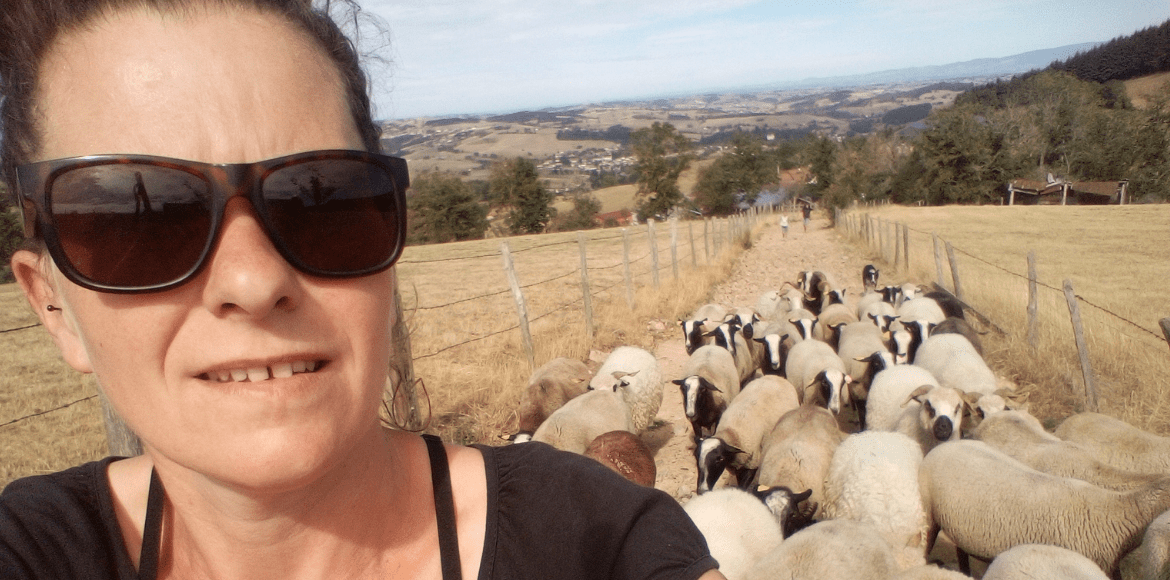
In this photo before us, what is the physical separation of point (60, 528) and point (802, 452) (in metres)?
5.20

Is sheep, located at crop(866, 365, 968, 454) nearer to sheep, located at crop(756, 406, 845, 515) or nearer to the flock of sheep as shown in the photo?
the flock of sheep

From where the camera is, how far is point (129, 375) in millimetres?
857

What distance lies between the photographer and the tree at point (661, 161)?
5412 cm

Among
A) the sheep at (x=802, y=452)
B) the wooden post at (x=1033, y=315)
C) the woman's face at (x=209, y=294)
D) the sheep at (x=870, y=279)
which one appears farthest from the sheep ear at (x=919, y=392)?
the sheep at (x=870, y=279)

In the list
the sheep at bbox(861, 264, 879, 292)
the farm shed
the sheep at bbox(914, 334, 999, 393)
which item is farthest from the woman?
the farm shed

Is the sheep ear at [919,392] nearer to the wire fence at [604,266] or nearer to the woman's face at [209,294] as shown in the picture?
the wire fence at [604,266]

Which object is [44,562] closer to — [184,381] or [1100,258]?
[184,381]

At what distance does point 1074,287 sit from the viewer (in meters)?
18.6

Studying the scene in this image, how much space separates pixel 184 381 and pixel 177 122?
0.35 meters

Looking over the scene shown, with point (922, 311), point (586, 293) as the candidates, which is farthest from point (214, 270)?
point (922, 311)

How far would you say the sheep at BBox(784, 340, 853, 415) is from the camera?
271 inches

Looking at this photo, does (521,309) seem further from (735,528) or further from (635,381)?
(735,528)

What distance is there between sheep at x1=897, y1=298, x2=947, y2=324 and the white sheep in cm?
448

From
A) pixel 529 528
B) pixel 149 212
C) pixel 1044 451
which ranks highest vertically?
pixel 149 212
